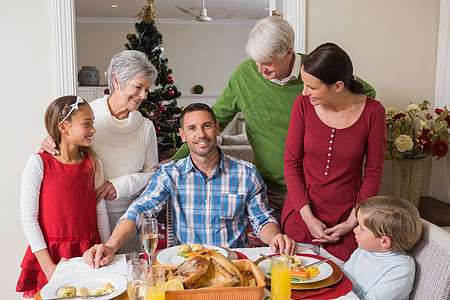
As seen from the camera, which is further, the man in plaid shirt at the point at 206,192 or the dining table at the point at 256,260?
the man in plaid shirt at the point at 206,192

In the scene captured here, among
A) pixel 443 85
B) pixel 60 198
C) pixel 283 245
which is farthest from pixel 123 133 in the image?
pixel 443 85

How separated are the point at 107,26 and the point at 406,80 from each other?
Result: 333 inches

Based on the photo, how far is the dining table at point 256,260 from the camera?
4.67 feet

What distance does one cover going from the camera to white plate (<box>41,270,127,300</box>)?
139 cm

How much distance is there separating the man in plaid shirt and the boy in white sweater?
520 millimetres

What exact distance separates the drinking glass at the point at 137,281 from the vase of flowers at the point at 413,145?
1.84m

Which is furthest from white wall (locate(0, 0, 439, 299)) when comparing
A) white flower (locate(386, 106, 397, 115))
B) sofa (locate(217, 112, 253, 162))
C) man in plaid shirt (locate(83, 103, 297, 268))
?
sofa (locate(217, 112, 253, 162))

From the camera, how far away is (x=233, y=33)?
35.9 feet

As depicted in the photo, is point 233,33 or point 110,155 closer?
point 110,155

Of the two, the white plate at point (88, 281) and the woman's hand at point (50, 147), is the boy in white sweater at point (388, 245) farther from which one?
the woman's hand at point (50, 147)

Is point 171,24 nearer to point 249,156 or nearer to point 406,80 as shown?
point 249,156

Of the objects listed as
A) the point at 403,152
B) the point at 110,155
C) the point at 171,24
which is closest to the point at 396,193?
the point at 403,152

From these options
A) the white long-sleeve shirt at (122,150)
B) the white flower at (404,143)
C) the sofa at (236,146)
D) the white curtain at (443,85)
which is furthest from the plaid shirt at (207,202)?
the sofa at (236,146)

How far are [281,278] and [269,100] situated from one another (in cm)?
116
